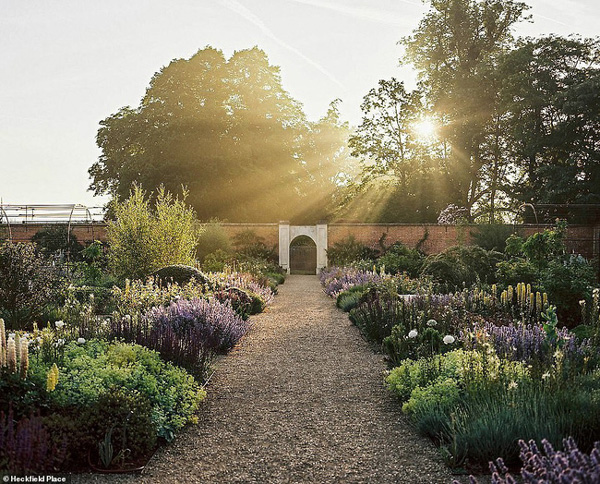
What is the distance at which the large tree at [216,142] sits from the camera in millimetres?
28094

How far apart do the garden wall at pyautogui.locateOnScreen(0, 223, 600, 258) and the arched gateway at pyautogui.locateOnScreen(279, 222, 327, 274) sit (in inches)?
13.5

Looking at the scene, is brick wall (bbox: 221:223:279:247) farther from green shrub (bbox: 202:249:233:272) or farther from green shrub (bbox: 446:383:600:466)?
green shrub (bbox: 446:383:600:466)

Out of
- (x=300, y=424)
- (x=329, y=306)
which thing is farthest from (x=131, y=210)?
(x=300, y=424)

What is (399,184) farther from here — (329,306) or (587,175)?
(329,306)

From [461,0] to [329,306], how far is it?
74.8 ft

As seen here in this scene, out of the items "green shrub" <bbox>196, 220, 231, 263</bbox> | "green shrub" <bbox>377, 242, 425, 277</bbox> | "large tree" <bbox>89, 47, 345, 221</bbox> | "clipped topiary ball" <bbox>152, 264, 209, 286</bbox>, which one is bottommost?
"green shrub" <bbox>377, 242, 425, 277</bbox>

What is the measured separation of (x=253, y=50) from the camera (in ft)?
102

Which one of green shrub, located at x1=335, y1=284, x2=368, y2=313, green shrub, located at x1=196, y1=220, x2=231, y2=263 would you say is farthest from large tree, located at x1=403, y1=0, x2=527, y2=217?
green shrub, located at x1=335, y1=284, x2=368, y2=313

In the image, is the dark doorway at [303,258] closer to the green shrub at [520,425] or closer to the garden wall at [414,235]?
the garden wall at [414,235]

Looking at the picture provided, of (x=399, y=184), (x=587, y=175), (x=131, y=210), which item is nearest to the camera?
(x=131, y=210)

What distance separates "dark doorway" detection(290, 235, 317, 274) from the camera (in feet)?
87.2

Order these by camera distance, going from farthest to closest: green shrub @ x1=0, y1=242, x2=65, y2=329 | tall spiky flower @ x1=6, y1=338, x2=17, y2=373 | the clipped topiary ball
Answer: the clipped topiary ball → green shrub @ x1=0, y1=242, x2=65, y2=329 → tall spiky flower @ x1=6, y1=338, x2=17, y2=373

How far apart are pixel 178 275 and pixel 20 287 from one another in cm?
340

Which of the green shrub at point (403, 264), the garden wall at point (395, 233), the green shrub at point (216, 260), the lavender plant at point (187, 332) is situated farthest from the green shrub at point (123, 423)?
the garden wall at point (395, 233)
